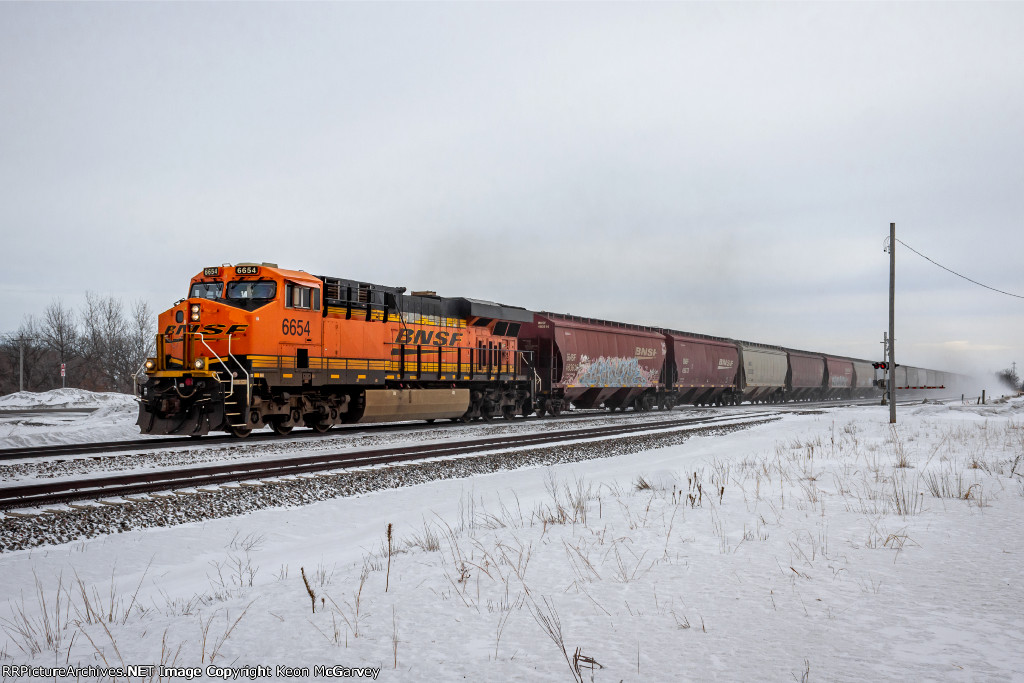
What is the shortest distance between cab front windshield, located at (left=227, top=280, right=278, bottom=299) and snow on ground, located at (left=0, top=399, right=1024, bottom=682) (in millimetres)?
8913

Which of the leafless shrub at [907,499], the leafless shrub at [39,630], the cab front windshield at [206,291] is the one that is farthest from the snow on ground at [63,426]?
the leafless shrub at [907,499]

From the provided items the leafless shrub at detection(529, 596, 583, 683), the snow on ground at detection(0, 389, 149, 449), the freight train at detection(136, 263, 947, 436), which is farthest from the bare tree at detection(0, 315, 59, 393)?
the leafless shrub at detection(529, 596, 583, 683)

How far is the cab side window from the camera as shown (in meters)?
17.3

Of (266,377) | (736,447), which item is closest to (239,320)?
(266,377)

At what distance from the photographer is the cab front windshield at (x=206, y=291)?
1734 centimetres

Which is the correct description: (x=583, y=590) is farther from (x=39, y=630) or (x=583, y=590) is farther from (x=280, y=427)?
(x=280, y=427)

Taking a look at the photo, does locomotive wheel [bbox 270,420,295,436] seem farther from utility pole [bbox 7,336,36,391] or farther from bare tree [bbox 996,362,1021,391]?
bare tree [bbox 996,362,1021,391]

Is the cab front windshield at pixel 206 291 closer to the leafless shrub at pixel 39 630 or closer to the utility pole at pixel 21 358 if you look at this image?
the leafless shrub at pixel 39 630

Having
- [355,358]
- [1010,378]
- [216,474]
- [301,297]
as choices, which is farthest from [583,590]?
[1010,378]

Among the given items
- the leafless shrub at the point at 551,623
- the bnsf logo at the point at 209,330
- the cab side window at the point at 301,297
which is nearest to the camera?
the leafless shrub at the point at 551,623

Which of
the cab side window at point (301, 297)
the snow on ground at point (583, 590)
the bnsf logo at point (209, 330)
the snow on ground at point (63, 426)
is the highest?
the cab side window at point (301, 297)

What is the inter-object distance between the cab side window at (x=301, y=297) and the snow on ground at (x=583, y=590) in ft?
29.7

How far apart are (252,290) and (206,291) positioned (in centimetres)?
145

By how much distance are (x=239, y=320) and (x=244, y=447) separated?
3.20 metres
